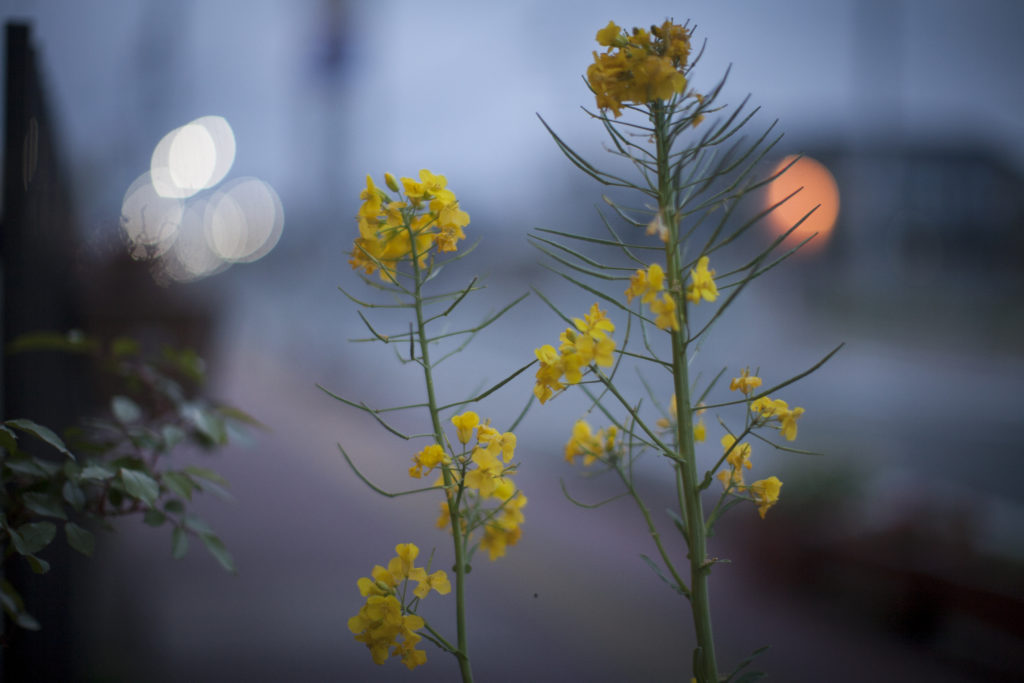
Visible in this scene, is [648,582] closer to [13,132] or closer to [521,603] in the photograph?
[521,603]

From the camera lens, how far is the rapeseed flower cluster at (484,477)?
0.39 m

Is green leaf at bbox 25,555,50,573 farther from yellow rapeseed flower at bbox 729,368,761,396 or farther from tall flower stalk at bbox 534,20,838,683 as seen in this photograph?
yellow rapeseed flower at bbox 729,368,761,396

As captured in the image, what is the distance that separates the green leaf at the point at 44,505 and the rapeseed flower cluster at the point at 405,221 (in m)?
0.28

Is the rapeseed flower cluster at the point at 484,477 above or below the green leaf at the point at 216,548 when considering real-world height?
above

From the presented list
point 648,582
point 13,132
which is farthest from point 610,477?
point 13,132

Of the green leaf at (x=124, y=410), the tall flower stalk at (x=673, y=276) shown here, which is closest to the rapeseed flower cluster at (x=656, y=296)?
the tall flower stalk at (x=673, y=276)

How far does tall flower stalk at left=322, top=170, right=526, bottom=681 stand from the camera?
388 mm

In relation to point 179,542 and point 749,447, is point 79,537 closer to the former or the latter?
point 179,542

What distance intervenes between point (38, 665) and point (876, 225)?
7083 mm

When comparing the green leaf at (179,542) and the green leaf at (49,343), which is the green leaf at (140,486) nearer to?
the green leaf at (179,542)

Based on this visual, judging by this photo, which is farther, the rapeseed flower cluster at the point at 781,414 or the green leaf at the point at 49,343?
the green leaf at the point at 49,343

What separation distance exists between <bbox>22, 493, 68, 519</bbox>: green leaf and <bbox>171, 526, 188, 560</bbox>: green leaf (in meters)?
0.08

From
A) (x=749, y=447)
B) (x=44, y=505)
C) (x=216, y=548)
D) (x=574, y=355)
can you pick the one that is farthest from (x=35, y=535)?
(x=749, y=447)

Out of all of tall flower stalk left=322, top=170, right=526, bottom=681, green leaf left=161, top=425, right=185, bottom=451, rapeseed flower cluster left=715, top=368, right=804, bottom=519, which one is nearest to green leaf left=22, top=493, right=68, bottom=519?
green leaf left=161, top=425, right=185, bottom=451
